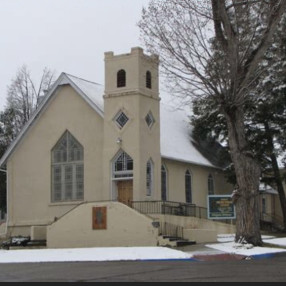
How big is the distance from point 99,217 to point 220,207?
21.1 feet

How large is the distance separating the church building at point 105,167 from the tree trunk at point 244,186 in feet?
15.2

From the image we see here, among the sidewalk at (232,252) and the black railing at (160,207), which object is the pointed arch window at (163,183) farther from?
the sidewalk at (232,252)

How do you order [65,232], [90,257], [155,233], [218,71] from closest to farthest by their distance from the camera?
[90,257]
[218,71]
[155,233]
[65,232]

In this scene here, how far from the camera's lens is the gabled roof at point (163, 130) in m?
35.3

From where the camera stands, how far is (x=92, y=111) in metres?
35.2

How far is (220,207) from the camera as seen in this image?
31078mm

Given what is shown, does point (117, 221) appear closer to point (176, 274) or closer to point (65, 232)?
point (65, 232)

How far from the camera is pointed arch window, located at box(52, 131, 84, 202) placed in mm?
35188

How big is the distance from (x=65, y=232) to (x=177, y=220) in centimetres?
586

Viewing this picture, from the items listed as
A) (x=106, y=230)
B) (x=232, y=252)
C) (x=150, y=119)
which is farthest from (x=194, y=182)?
(x=232, y=252)

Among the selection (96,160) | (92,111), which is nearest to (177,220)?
(96,160)

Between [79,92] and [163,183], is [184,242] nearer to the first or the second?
[163,183]

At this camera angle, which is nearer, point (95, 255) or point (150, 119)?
point (95, 255)

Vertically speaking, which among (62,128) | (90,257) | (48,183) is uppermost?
(62,128)
